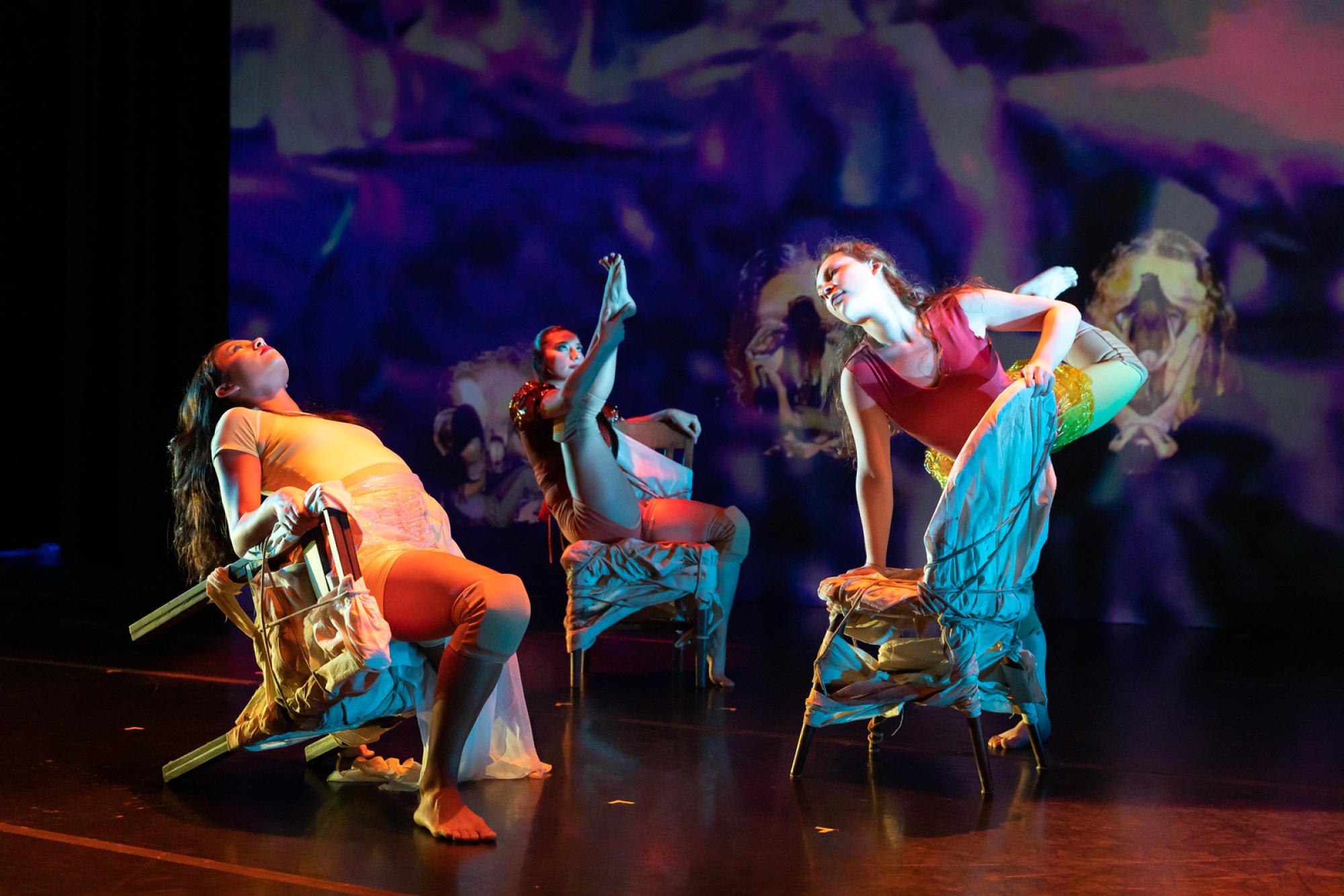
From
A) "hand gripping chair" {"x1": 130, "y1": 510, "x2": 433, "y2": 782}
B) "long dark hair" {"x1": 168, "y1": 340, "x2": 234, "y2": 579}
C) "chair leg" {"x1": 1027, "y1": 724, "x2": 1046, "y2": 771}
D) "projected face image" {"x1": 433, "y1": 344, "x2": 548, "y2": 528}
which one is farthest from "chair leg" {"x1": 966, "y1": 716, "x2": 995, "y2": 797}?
"projected face image" {"x1": 433, "y1": 344, "x2": 548, "y2": 528}

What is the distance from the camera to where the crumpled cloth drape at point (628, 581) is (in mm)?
3955

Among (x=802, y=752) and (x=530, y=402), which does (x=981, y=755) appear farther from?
(x=530, y=402)

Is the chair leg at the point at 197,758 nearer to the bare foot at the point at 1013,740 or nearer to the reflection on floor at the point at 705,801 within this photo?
the reflection on floor at the point at 705,801

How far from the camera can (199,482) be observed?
2881 mm

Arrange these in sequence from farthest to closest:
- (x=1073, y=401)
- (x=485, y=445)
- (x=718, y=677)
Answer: (x=485, y=445)
(x=718, y=677)
(x=1073, y=401)

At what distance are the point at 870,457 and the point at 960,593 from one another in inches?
21.2

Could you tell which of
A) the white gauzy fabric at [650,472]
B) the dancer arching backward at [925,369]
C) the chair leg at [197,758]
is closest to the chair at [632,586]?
the white gauzy fabric at [650,472]

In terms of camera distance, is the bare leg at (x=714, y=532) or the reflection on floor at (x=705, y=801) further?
the bare leg at (x=714, y=532)

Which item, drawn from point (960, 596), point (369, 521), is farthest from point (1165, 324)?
point (369, 521)

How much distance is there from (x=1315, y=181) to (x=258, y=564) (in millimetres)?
4678

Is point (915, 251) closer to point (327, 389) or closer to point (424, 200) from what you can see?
point (424, 200)

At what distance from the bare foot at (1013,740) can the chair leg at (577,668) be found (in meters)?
1.31

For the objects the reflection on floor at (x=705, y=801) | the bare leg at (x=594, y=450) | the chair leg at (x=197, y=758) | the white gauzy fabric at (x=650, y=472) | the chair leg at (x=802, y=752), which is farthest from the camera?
the white gauzy fabric at (x=650, y=472)

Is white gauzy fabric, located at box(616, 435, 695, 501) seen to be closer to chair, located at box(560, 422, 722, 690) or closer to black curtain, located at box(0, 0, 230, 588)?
chair, located at box(560, 422, 722, 690)
